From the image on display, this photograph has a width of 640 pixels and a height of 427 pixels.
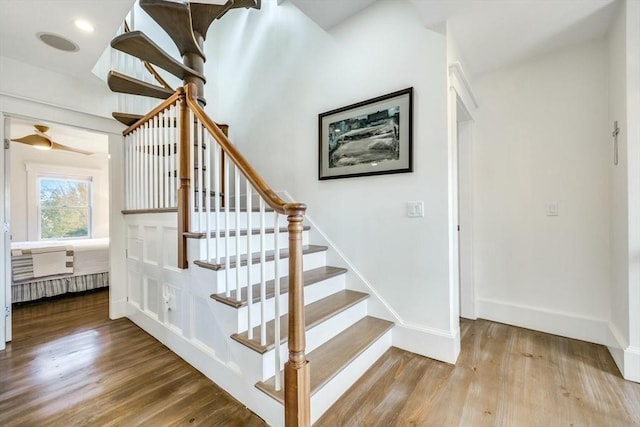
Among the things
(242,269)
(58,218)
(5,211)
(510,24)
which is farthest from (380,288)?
(58,218)

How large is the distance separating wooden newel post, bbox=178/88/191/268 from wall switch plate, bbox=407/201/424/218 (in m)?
1.62

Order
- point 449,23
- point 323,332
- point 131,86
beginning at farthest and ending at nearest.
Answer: point 131,86 → point 449,23 → point 323,332

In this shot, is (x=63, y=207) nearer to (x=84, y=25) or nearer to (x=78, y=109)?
(x=78, y=109)

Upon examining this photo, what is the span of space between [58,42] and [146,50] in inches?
23.9

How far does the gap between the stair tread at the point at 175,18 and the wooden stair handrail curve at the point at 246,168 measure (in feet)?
2.38

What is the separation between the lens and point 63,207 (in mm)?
5625

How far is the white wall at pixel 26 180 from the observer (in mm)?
5070

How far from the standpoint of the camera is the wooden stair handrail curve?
130cm

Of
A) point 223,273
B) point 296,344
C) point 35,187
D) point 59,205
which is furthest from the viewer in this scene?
point 59,205

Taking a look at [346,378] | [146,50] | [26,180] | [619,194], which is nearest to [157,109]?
[146,50]

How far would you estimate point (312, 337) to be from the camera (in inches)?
69.8

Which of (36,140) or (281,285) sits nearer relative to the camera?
(281,285)

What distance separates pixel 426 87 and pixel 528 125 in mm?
1181

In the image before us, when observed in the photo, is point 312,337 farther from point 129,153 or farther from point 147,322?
point 129,153
